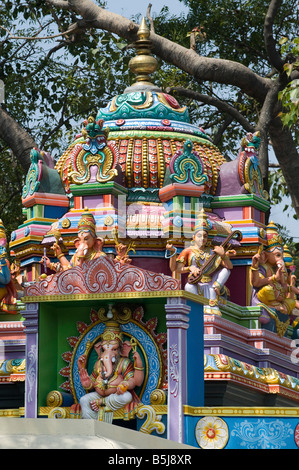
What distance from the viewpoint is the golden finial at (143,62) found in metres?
18.5

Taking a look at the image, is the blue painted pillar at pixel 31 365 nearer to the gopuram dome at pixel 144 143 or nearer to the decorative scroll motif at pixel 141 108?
the gopuram dome at pixel 144 143

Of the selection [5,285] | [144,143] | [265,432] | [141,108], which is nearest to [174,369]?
[265,432]

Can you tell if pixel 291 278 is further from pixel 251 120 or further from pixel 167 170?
pixel 251 120

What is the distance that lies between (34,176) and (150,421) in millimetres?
5559

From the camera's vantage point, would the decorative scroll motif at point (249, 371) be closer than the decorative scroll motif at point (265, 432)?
No

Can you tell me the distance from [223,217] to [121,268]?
437cm

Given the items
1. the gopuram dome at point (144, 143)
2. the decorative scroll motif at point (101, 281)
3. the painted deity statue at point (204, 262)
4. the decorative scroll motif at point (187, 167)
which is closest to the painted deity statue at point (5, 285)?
the gopuram dome at point (144, 143)

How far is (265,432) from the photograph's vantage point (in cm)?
1236

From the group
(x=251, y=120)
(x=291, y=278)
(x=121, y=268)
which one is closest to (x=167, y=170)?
(x=291, y=278)

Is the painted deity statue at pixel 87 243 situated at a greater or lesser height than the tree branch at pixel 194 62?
lesser

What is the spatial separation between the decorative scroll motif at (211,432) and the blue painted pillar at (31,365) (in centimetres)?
180
